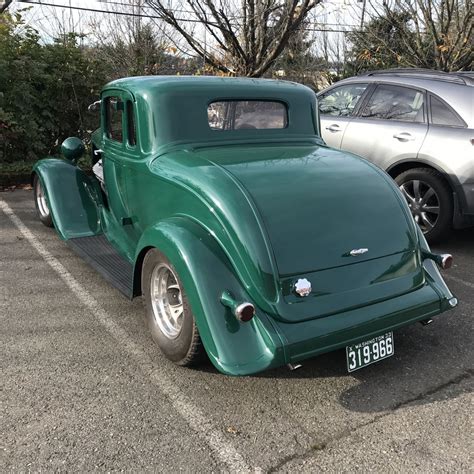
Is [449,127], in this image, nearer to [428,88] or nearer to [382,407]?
[428,88]

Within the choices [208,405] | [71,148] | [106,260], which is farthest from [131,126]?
[208,405]

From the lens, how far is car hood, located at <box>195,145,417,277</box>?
2828mm

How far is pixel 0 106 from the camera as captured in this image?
7.84m

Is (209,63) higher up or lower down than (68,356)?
higher up

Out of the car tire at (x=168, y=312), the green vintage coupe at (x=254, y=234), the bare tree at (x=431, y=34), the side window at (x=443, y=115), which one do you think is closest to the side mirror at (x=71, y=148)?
the green vintage coupe at (x=254, y=234)

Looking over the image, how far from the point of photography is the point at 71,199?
16.0 feet

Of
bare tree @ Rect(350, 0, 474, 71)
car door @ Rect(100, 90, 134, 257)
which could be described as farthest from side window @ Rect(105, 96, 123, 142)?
bare tree @ Rect(350, 0, 474, 71)

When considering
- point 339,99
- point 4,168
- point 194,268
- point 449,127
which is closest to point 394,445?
point 194,268

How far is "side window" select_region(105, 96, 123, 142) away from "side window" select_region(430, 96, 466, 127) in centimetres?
335

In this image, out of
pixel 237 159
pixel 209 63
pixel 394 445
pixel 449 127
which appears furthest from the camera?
pixel 209 63

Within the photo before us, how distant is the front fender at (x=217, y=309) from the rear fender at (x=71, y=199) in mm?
2005

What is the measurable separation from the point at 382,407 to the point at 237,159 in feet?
5.88

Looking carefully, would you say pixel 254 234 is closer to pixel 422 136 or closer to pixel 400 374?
pixel 400 374

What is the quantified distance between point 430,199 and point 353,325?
3.18 meters
